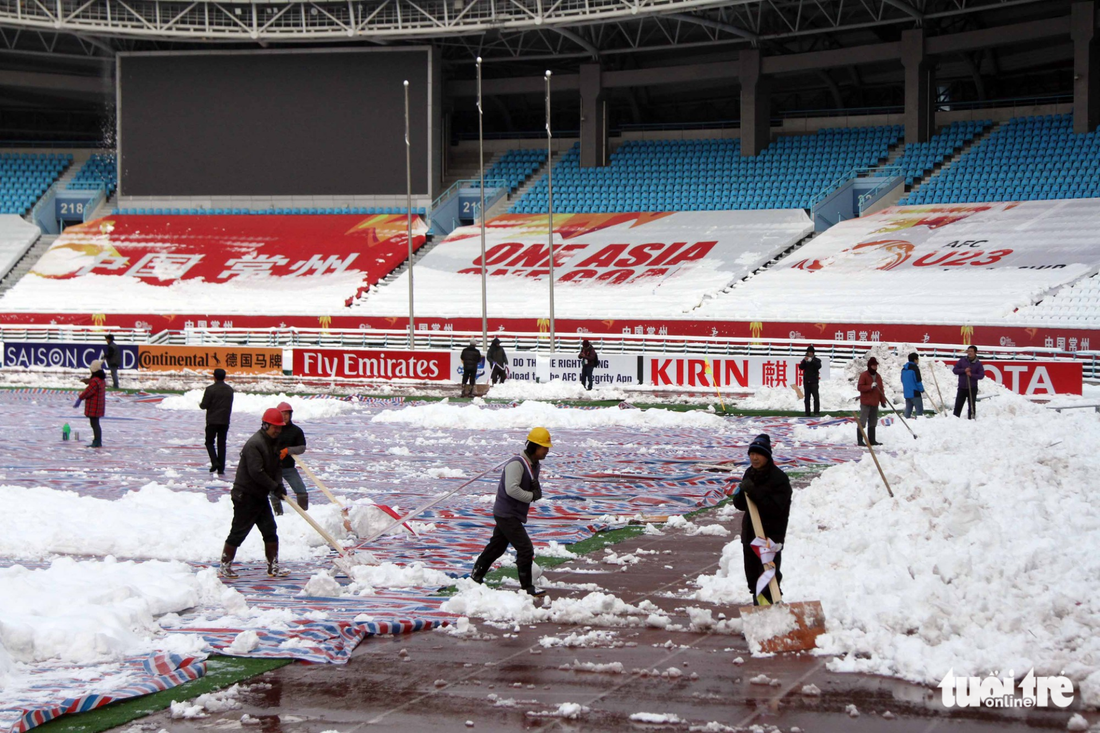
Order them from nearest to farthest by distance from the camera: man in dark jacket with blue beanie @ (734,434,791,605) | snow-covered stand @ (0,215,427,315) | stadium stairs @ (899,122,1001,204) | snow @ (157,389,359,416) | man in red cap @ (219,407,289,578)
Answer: man in dark jacket with blue beanie @ (734,434,791,605) < man in red cap @ (219,407,289,578) < snow @ (157,389,359,416) < stadium stairs @ (899,122,1001,204) < snow-covered stand @ (0,215,427,315)

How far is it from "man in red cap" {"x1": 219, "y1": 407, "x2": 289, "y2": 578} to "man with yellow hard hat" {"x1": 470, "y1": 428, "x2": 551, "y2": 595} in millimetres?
2103

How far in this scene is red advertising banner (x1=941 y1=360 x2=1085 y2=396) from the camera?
2883cm

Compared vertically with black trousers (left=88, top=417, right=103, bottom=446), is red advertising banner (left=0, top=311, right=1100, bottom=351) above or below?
above

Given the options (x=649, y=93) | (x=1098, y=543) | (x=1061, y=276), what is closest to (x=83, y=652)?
(x=1098, y=543)

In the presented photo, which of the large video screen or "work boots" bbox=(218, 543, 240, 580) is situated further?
the large video screen

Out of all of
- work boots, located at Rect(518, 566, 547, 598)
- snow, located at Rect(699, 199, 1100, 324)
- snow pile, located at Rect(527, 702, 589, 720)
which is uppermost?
snow, located at Rect(699, 199, 1100, 324)

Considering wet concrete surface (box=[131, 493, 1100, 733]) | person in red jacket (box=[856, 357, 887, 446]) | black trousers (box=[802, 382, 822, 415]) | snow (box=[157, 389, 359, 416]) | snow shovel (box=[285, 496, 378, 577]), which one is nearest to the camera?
wet concrete surface (box=[131, 493, 1100, 733])

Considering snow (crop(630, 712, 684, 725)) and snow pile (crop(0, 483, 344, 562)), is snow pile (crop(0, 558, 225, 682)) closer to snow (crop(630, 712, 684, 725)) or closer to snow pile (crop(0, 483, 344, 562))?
snow pile (crop(0, 483, 344, 562))

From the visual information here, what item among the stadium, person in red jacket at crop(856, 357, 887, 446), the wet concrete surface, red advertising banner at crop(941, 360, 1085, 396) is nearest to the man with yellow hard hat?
the stadium

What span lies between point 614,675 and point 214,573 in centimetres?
464

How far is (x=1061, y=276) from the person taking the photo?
36.8 metres

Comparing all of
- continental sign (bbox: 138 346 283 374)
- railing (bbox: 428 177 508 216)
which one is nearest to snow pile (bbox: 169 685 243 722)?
continental sign (bbox: 138 346 283 374)

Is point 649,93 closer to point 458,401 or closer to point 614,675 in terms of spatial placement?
point 458,401

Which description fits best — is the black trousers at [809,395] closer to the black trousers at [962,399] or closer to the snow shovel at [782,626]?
the black trousers at [962,399]
